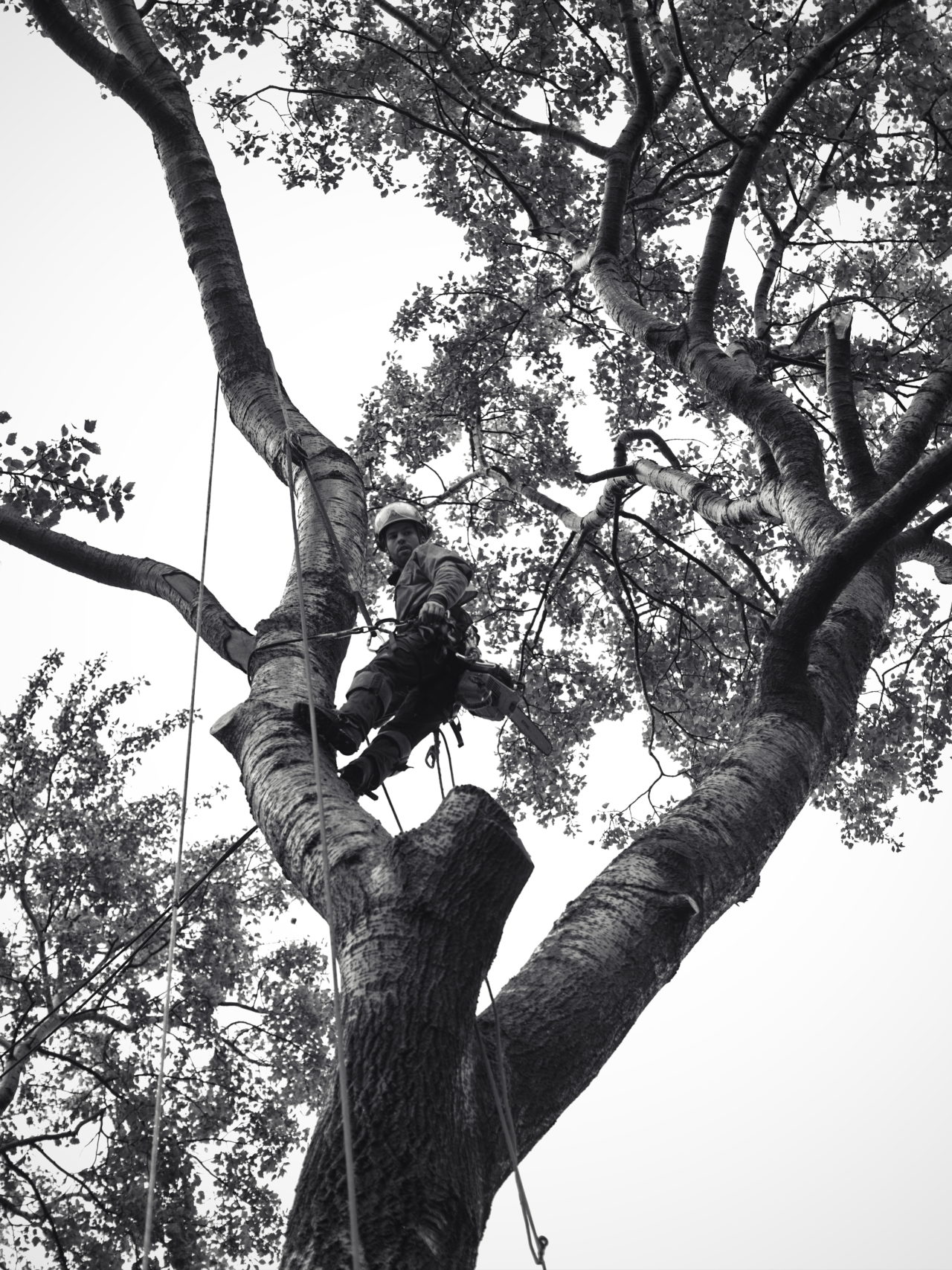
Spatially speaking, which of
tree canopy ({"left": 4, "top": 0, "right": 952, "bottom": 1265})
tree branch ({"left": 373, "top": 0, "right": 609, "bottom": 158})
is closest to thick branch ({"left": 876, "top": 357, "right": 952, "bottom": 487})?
tree canopy ({"left": 4, "top": 0, "right": 952, "bottom": 1265})

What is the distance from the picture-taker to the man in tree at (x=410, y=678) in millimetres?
3932

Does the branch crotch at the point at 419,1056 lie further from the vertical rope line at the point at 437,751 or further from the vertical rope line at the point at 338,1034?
the vertical rope line at the point at 437,751

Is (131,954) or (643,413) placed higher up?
(643,413)

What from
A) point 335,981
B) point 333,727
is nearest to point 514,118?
point 333,727

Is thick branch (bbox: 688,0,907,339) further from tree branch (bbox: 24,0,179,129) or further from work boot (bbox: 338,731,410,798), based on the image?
work boot (bbox: 338,731,410,798)

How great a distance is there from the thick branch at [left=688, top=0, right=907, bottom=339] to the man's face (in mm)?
2097

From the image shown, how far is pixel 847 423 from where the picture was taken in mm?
4895

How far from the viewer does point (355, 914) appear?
235cm

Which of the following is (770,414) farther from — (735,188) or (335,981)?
(335,981)

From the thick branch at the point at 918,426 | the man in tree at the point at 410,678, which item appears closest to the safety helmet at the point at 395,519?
the man in tree at the point at 410,678

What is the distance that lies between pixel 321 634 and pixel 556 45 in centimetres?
657

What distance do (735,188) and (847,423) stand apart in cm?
214

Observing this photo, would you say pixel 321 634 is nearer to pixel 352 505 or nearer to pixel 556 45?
pixel 352 505

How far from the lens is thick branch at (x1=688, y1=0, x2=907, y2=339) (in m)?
6.07
